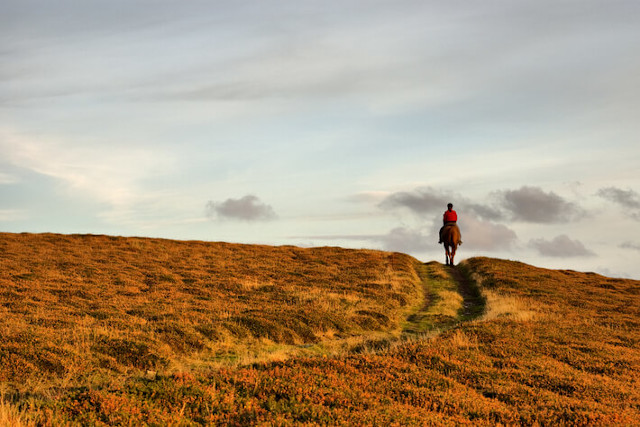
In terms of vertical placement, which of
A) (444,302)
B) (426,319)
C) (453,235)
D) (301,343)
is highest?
(453,235)

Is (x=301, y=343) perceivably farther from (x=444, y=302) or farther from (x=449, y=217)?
(x=449, y=217)

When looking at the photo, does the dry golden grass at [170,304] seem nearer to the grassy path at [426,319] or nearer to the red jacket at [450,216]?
the grassy path at [426,319]

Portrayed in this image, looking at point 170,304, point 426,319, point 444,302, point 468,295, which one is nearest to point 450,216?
point 468,295

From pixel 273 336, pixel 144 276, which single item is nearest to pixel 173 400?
pixel 273 336

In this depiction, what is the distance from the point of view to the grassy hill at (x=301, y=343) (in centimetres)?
996

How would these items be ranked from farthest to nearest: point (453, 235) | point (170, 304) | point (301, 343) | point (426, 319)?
point (453, 235)
point (426, 319)
point (170, 304)
point (301, 343)

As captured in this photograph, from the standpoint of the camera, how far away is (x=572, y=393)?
43.0ft

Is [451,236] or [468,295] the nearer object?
[468,295]

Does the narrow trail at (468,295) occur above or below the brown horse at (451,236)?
below

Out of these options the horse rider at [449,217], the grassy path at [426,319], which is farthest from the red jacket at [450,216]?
the grassy path at [426,319]

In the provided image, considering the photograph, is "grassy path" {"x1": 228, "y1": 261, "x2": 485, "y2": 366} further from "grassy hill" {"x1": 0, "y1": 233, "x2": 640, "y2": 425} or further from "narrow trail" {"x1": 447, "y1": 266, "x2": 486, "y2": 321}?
"grassy hill" {"x1": 0, "y1": 233, "x2": 640, "y2": 425}

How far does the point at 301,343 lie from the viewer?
2083 cm

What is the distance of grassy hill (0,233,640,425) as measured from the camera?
996 centimetres

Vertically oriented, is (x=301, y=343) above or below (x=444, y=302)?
below
